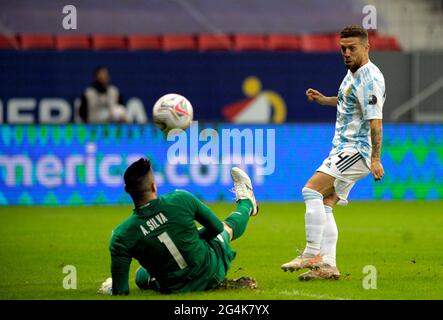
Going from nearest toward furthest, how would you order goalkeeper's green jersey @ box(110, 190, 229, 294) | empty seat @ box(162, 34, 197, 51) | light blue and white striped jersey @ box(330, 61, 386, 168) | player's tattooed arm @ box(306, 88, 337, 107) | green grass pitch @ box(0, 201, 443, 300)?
goalkeeper's green jersey @ box(110, 190, 229, 294) → green grass pitch @ box(0, 201, 443, 300) → light blue and white striped jersey @ box(330, 61, 386, 168) → player's tattooed arm @ box(306, 88, 337, 107) → empty seat @ box(162, 34, 197, 51)

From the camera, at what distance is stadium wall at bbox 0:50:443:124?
1972 cm

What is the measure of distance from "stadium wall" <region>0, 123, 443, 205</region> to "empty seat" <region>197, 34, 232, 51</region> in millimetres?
3254

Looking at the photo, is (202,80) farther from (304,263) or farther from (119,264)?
(119,264)

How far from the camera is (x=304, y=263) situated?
29.3ft

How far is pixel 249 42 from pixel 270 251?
10.3 meters

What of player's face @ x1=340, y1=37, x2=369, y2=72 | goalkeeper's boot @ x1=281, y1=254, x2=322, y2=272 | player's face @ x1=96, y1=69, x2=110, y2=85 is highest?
player's face @ x1=96, y1=69, x2=110, y2=85

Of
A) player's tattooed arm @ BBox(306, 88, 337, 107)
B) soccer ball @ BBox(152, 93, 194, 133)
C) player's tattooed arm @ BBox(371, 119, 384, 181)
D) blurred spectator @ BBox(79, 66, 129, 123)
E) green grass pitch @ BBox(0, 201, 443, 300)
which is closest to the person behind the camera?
green grass pitch @ BBox(0, 201, 443, 300)

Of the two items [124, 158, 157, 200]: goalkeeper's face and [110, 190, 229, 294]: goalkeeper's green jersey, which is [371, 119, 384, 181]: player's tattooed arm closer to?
[110, 190, 229, 294]: goalkeeper's green jersey

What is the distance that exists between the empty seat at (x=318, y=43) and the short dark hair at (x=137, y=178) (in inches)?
551

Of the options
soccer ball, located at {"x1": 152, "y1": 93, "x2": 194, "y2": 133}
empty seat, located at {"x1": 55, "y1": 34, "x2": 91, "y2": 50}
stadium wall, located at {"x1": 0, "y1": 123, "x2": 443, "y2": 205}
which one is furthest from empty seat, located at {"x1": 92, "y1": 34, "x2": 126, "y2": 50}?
soccer ball, located at {"x1": 152, "y1": 93, "x2": 194, "y2": 133}

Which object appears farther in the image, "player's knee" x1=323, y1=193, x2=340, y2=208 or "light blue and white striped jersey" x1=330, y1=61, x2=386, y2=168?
"player's knee" x1=323, y1=193, x2=340, y2=208

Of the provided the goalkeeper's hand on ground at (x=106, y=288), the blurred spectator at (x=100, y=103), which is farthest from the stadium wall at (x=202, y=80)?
→ the goalkeeper's hand on ground at (x=106, y=288)

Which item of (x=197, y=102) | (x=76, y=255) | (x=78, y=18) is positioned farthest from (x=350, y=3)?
(x=76, y=255)

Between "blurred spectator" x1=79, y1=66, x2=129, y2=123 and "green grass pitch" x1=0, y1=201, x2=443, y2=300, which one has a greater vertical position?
"blurred spectator" x1=79, y1=66, x2=129, y2=123
